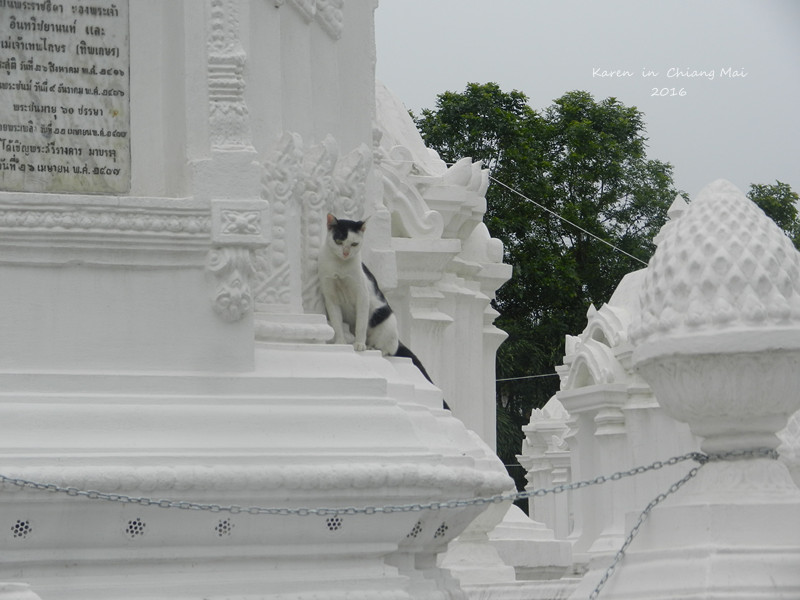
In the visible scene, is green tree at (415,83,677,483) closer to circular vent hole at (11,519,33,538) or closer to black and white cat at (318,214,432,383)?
black and white cat at (318,214,432,383)

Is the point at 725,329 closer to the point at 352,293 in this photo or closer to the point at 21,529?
the point at 21,529

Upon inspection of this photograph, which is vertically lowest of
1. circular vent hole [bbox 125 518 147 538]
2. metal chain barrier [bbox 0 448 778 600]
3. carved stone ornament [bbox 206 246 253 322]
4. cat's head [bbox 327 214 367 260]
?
circular vent hole [bbox 125 518 147 538]

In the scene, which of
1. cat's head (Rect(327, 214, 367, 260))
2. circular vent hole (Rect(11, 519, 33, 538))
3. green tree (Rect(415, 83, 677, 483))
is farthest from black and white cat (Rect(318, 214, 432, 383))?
green tree (Rect(415, 83, 677, 483))

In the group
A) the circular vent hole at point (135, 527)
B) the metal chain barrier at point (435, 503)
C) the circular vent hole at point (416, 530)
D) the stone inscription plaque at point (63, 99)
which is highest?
the stone inscription plaque at point (63, 99)

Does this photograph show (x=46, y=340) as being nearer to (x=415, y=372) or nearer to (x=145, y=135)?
(x=145, y=135)

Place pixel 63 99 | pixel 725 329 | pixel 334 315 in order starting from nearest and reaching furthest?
pixel 725 329 < pixel 63 99 < pixel 334 315

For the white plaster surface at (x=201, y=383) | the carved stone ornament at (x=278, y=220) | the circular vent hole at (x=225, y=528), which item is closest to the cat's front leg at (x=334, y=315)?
the white plaster surface at (x=201, y=383)

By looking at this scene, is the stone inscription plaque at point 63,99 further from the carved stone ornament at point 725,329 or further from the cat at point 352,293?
the carved stone ornament at point 725,329

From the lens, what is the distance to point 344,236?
9320mm

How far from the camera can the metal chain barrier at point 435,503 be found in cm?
614

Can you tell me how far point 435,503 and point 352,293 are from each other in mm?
1849

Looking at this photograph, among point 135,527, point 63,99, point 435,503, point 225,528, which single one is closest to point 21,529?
point 135,527

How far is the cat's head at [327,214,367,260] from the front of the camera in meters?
9.33

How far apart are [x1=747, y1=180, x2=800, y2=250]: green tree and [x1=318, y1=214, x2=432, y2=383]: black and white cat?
31.2m
